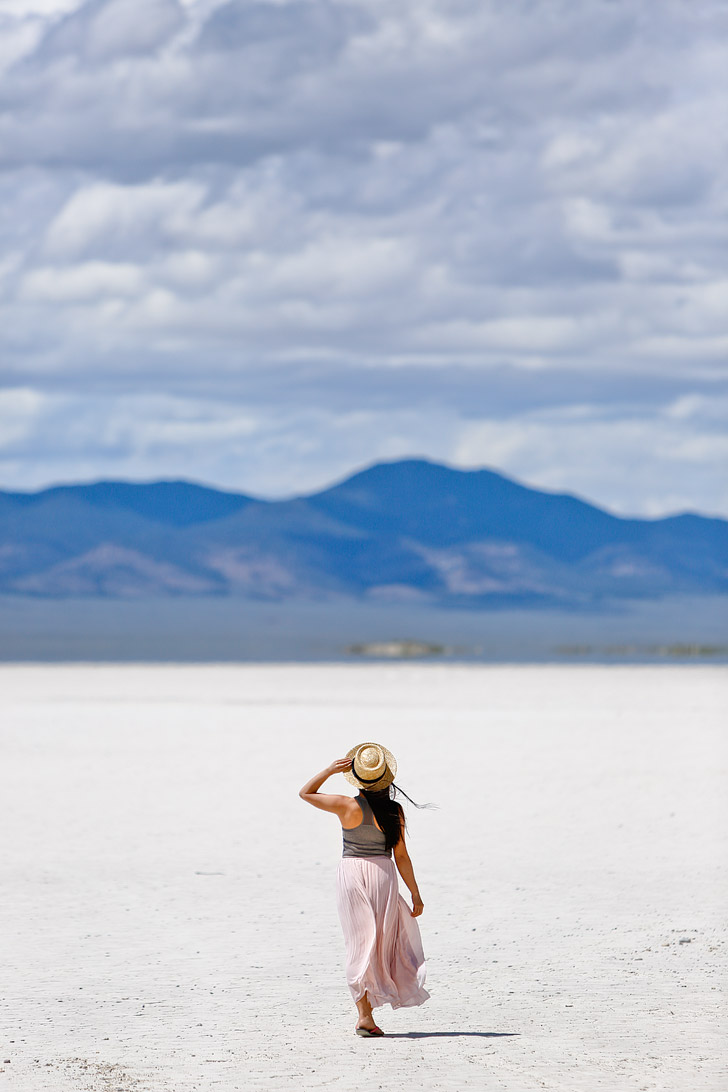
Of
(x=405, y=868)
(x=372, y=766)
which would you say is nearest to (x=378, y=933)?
(x=405, y=868)

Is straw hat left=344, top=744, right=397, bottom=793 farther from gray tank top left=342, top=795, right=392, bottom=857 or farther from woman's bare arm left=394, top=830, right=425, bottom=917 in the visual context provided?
woman's bare arm left=394, top=830, right=425, bottom=917

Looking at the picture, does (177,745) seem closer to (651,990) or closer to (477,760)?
(477,760)

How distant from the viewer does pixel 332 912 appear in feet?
30.5

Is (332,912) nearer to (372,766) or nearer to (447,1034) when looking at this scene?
(447,1034)

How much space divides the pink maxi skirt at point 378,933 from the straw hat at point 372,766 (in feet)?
1.20

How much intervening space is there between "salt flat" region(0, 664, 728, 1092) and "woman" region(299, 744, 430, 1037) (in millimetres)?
225

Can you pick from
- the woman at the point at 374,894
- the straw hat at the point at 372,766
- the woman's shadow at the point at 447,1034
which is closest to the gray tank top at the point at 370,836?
the woman at the point at 374,894

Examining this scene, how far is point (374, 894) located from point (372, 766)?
1.90 ft

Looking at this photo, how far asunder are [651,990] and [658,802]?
23.5 feet

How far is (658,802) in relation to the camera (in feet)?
46.7

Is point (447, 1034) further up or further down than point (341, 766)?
further down

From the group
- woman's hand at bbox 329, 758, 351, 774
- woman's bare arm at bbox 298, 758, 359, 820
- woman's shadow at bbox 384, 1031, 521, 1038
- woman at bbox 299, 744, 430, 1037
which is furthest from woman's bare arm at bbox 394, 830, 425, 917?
woman's shadow at bbox 384, 1031, 521, 1038

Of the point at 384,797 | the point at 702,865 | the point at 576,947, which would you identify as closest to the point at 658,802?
the point at 702,865

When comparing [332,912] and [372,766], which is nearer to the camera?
[372,766]
